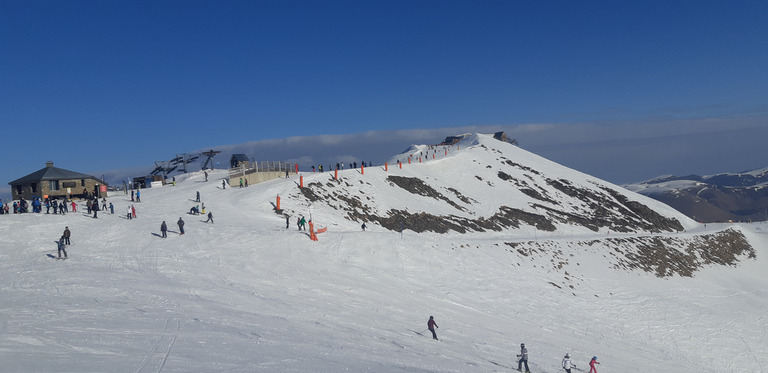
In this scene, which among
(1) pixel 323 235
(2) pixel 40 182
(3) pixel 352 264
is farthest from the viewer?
(2) pixel 40 182

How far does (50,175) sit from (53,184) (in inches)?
32.9

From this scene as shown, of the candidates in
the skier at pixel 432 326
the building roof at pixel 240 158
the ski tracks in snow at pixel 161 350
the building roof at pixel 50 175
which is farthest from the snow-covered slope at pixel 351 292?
the building roof at pixel 240 158

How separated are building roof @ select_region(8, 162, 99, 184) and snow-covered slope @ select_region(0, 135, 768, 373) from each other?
4951 millimetres

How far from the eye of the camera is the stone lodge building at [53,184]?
40281 millimetres

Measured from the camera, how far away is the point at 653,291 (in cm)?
3675

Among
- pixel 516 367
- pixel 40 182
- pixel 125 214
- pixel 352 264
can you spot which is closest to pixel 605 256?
pixel 352 264

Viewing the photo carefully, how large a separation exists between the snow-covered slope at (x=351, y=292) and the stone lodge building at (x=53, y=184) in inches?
158

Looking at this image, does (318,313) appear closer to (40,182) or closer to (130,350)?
(130,350)

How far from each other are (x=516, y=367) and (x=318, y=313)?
26.3 feet

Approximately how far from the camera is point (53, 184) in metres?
40.6

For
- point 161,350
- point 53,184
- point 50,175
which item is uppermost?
point 50,175

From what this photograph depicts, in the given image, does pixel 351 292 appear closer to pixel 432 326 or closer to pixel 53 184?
pixel 432 326

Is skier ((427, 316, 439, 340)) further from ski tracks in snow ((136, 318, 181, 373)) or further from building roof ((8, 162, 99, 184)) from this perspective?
building roof ((8, 162, 99, 184))

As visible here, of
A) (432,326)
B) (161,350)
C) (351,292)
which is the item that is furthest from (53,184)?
(432,326)
